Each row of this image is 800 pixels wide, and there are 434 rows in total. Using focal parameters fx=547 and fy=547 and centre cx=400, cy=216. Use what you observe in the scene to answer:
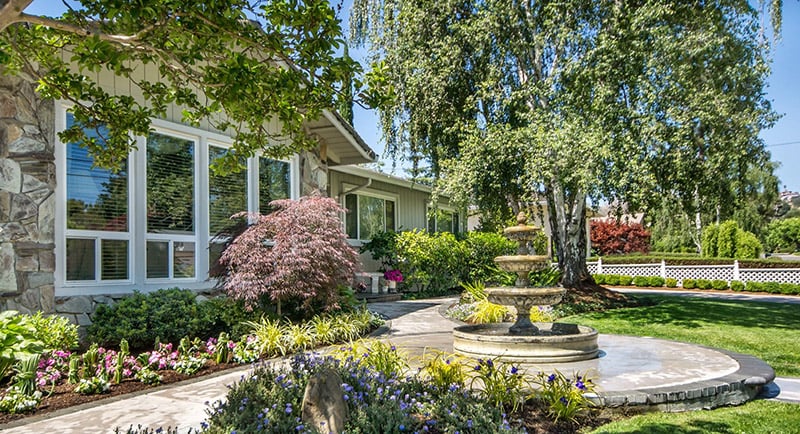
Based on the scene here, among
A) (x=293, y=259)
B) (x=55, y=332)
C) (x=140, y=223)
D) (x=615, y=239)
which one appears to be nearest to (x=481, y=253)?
(x=293, y=259)

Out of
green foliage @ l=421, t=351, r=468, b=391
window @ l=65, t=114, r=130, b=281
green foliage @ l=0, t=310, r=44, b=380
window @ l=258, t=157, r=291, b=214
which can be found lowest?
green foliage @ l=421, t=351, r=468, b=391

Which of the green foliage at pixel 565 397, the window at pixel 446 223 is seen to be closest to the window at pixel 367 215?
the window at pixel 446 223

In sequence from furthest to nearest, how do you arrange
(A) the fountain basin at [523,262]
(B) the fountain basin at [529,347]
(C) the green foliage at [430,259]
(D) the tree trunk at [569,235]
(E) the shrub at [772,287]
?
(E) the shrub at [772,287] < (C) the green foliage at [430,259] < (D) the tree trunk at [569,235] < (A) the fountain basin at [523,262] < (B) the fountain basin at [529,347]

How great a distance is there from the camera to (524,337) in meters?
6.17

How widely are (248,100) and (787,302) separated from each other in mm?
17993

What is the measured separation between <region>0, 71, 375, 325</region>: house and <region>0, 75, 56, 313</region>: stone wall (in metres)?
0.01

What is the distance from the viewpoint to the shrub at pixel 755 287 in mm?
19781

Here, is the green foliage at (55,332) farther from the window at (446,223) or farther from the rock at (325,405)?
the window at (446,223)

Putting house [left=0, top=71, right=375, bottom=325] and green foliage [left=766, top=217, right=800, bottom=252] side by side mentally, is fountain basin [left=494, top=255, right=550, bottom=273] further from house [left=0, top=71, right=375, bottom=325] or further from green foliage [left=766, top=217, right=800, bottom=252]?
green foliage [left=766, top=217, right=800, bottom=252]

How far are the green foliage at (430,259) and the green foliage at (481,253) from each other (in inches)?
18.2

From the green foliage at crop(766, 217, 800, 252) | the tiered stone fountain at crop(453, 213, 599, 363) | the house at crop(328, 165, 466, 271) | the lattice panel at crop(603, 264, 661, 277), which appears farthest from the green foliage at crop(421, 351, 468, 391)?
the green foliage at crop(766, 217, 800, 252)

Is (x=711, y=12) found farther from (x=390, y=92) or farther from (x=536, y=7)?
(x=390, y=92)

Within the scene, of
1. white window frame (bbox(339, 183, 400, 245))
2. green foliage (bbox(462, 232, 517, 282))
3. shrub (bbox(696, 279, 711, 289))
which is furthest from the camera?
shrub (bbox(696, 279, 711, 289))

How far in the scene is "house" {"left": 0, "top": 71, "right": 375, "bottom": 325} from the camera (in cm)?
694
